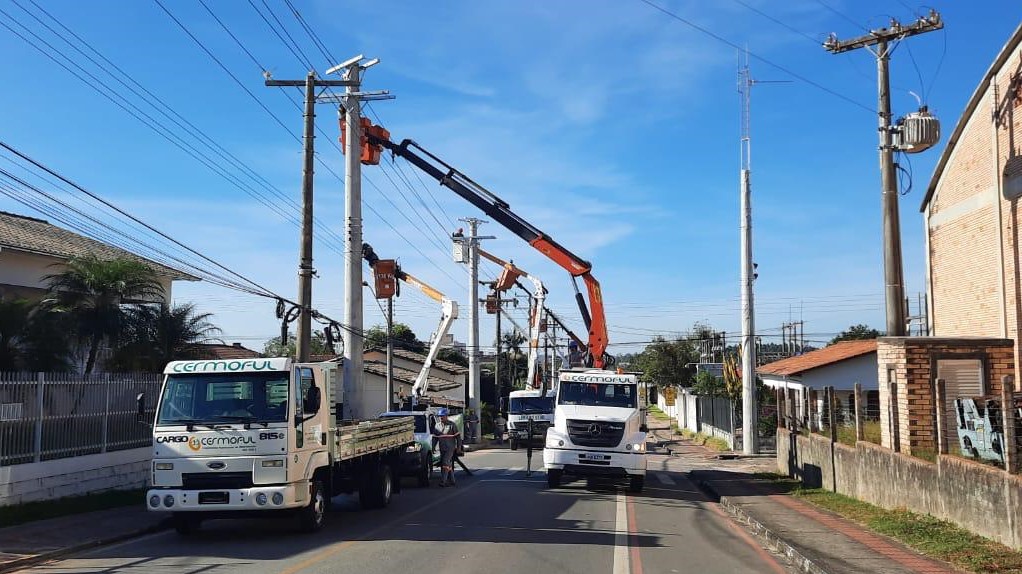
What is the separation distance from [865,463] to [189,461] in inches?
469

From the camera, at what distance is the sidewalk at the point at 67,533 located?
11516 millimetres

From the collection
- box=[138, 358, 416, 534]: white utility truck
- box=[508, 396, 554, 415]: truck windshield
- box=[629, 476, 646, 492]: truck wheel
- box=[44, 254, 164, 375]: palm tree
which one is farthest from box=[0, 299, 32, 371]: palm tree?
box=[508, 396, 554, 415]: truck windshield

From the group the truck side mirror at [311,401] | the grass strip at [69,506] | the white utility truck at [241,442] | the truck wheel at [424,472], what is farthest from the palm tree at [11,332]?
the truck side mirror at [311,401]

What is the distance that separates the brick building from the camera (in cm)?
1702

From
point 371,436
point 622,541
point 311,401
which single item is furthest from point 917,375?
point 311,401

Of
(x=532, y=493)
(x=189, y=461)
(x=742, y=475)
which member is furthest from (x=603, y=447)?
(x=189, y=461)

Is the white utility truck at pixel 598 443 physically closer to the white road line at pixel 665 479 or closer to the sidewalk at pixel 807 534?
the sidewalk at pixel 807 534

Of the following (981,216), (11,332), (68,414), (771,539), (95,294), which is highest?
(981,216)

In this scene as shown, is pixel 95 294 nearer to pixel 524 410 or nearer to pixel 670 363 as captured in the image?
pixel 524 410

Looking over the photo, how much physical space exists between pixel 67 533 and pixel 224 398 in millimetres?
3031

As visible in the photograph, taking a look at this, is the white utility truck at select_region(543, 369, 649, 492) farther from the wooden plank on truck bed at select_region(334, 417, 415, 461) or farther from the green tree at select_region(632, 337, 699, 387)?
the green tree at select_region(632, 337, 699, 387)

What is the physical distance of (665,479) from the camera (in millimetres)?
25375

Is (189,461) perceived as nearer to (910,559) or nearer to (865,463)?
(910,559)

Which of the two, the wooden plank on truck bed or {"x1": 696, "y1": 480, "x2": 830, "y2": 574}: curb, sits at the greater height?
the wooden plank on truck bed
